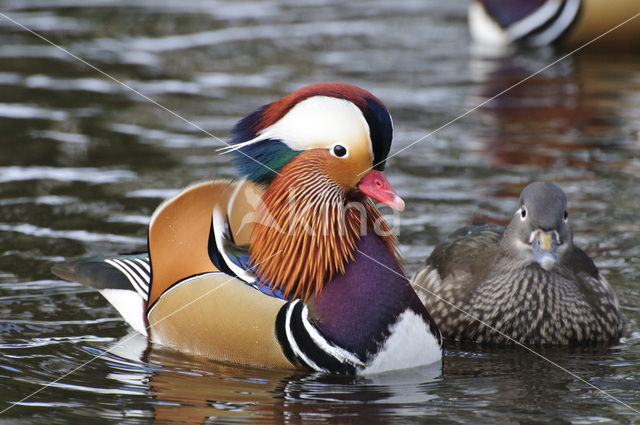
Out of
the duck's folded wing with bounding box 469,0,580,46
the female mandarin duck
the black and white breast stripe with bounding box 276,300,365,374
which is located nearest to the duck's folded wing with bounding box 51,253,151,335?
the female mandarin duck

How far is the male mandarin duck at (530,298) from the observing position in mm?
6117

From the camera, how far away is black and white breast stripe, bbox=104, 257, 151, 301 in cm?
602

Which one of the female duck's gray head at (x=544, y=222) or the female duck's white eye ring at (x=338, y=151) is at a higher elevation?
the female duck's white eye ring at (x=338, y=151)

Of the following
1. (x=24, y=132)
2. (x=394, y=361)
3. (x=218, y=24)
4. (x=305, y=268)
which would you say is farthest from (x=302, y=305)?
(x=218, y=24)

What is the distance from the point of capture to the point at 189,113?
10492 mm

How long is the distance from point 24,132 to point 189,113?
1.53 m

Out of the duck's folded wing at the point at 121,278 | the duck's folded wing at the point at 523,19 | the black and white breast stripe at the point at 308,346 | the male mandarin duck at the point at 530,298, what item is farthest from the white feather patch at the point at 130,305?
the duck's folded wing at the point at 523,19

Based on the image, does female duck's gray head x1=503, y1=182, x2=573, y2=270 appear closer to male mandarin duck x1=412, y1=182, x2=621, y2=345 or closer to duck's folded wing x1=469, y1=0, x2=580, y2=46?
male mandarin duck x1=412, y1=182, x2=621, y2=345

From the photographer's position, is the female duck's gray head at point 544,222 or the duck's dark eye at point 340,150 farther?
the female duck's gray head at point 544,222

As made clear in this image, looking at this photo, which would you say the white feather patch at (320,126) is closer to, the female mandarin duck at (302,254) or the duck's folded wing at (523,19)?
the female mandarin duck at (302,254)

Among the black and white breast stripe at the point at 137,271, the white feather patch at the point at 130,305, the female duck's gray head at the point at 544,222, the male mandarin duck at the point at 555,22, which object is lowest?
the white feather patch at the point at 130,305

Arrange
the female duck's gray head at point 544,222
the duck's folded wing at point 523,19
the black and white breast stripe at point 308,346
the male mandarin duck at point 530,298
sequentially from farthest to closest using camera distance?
the duck's folded wing at point 523,19 → the male mandarin duck at point 530,298 → the female duck's gray head at point 544,222 → the black and white breast stripe at point 308,346

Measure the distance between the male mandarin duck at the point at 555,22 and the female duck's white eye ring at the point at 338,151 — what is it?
8356mm

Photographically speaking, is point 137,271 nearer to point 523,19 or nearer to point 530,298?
point 530,298
